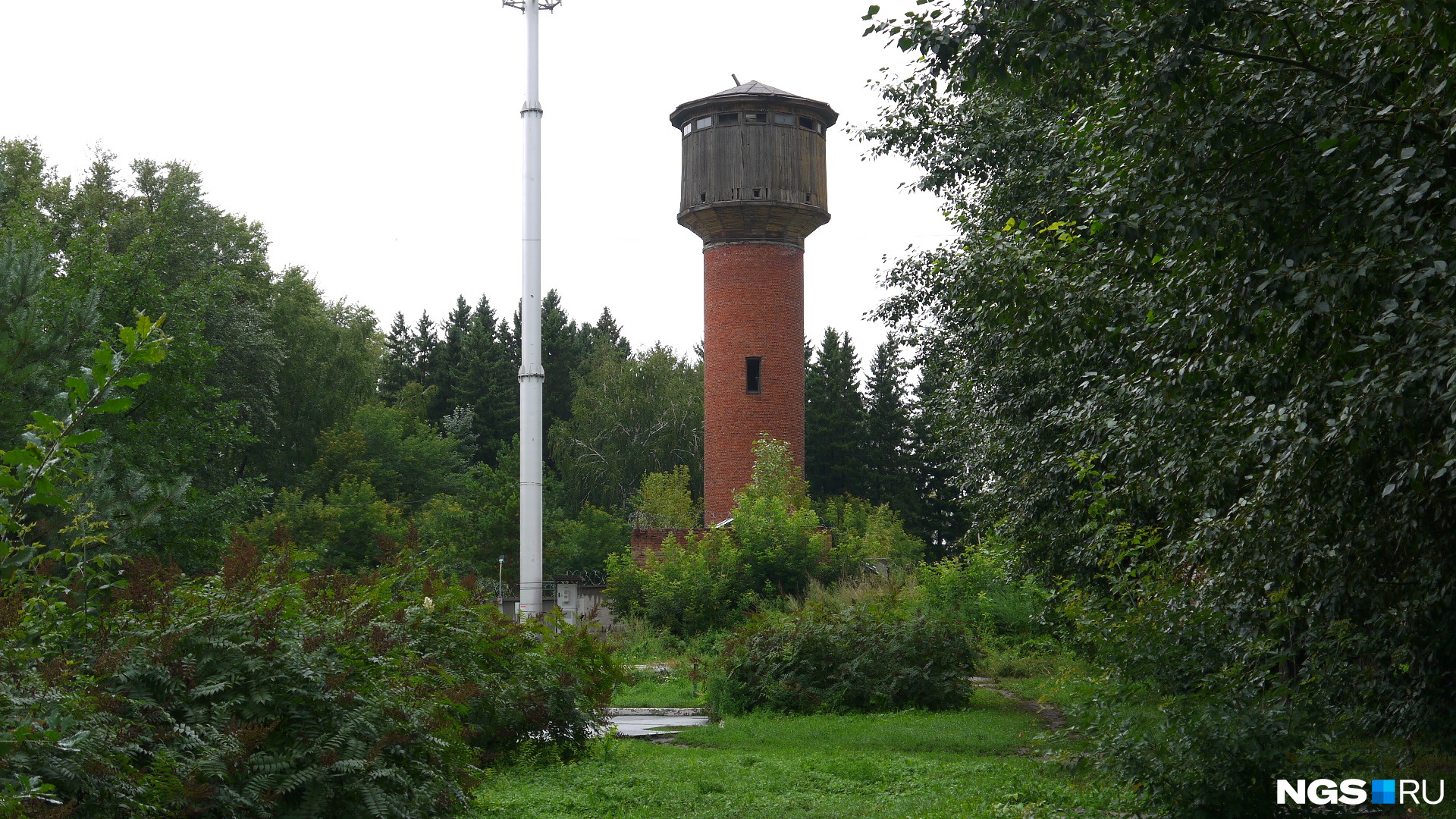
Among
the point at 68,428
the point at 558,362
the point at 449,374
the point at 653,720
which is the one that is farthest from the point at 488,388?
the point at 68,428

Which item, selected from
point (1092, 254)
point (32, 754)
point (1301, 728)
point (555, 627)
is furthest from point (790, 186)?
point (32, 754)

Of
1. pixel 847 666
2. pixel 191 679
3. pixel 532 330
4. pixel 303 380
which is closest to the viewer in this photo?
pixel 191 679

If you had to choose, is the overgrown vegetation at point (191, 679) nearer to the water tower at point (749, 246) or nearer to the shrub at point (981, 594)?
the shrub at point (981, 594)

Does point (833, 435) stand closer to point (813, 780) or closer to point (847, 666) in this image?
point (847, 666)

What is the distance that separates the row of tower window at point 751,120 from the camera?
32.7m

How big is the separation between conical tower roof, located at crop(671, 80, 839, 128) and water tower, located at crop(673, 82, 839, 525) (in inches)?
1.1

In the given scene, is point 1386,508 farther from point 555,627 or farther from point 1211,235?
point 555,627

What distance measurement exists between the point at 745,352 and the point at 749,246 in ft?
9.49

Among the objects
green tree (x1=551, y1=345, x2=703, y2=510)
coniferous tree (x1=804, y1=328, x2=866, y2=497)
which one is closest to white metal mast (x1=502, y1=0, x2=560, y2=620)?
green tree (x1=551, y1=345, x2=703, y2=510)

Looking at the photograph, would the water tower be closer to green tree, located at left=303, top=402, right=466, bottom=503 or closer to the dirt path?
green tree, located at left=303, top=402, right=466, bottom=503

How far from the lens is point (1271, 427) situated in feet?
17.0

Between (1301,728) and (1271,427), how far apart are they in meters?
2.02

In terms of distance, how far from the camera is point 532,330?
17.0 meters

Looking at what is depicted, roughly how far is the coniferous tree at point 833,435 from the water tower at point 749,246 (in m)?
23.8
